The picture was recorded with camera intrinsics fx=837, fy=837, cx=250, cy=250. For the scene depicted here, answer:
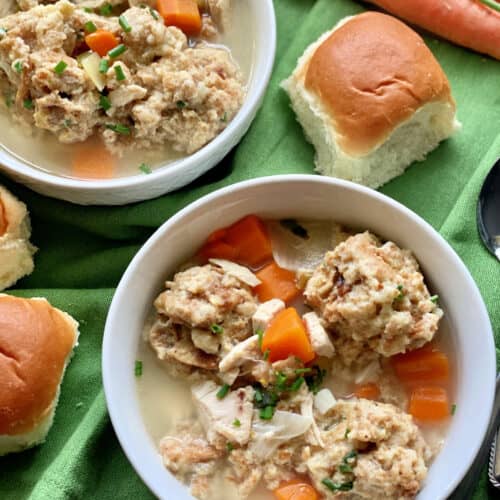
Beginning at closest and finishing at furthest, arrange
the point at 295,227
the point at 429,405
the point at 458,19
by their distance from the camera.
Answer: the point at 429,405 < the point at 295,227 < the point at 458,19

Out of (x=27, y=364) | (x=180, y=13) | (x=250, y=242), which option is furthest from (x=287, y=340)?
(x=180, y=13)

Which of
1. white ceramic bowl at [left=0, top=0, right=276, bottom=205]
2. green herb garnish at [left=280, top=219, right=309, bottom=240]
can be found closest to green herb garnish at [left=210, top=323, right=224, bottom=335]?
green herb garnish at [left=280, top=219, right=309, bottom=240]

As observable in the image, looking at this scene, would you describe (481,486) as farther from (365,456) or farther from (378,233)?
(378,233)

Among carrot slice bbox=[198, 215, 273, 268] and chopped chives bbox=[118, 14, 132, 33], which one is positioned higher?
chopped chives bbox=[118, 14, 132, 33]

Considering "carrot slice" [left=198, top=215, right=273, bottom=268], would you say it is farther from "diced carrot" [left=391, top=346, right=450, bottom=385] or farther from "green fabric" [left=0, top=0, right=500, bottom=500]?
"diced carrot" [left=391, top=346, right=450, bottom=385]

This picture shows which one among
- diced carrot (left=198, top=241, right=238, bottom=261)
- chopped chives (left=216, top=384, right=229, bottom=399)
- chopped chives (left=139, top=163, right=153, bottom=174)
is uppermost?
diced carrot (left=198, top=241, right=238, bottom=261)

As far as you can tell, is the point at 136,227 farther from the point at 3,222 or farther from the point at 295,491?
the point at 295,491
